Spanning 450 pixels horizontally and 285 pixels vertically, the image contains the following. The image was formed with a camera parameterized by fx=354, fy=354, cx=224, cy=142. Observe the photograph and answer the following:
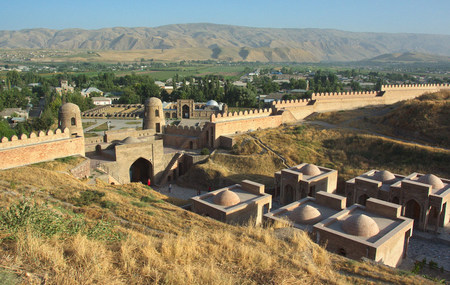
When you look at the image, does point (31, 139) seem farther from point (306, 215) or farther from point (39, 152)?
point (306, 215)

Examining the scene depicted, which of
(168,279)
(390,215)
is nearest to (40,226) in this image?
(168,279)

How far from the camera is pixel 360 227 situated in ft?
37.6

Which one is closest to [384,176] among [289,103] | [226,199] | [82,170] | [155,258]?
[226,199]

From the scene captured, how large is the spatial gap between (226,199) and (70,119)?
1489 cm

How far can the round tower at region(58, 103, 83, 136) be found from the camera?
23703 mm

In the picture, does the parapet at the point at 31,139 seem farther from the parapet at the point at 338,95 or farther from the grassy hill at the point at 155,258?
the parapet at the point at 338,95

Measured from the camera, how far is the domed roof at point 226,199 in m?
14.0

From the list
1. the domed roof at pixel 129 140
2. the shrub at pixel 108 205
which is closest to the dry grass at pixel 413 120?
the domed roof at pixel 129 140

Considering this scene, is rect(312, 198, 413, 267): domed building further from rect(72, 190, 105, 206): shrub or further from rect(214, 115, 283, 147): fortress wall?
rect(214, 115, 283, 147): fortress wall

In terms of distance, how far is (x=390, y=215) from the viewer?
13.2 meters

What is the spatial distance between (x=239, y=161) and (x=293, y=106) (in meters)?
10.9

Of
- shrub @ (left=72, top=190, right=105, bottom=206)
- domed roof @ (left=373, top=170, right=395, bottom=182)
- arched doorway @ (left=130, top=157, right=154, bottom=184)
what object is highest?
shrub @ (left=72, top=190, right=105, bottom=206)

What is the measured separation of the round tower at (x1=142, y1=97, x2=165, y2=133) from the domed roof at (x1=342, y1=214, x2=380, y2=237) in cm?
2018

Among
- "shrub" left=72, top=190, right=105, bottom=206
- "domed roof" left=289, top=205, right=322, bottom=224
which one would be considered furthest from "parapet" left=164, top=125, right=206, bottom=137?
"domed roof" left=289, top=205, right=322, bottom=224
